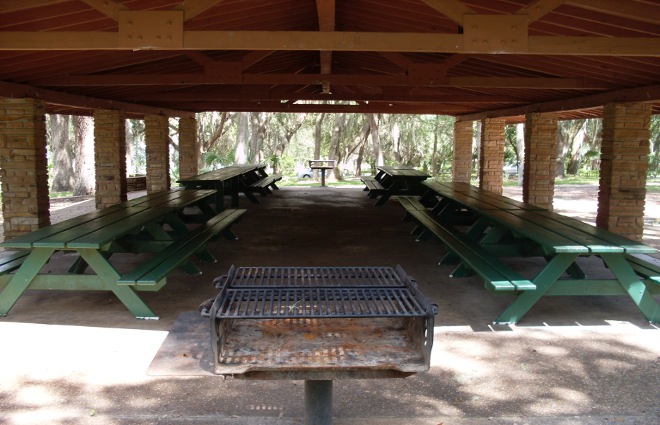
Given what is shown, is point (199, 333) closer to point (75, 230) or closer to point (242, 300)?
point (242, 300)

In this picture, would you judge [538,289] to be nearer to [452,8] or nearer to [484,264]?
[484,264]

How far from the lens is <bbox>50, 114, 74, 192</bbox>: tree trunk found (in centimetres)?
1844

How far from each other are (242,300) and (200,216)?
571cm

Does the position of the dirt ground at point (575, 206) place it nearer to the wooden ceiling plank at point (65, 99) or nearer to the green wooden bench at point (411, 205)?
the wooden ceiling plank at point (65, 99)

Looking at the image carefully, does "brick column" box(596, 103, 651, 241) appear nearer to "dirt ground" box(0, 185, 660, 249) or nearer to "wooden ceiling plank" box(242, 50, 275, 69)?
"dirt ground" box(0, 185, 660, 249)

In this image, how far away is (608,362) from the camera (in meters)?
3.82

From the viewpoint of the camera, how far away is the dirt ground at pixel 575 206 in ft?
32.1

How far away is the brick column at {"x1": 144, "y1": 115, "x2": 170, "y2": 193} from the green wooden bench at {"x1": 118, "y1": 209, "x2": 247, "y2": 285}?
5.80 metres

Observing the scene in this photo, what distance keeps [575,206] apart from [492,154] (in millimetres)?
2388

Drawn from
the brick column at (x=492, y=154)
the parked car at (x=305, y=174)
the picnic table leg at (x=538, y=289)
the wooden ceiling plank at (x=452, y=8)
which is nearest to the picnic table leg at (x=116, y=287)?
the picnic table leg at (x=538, y=289)

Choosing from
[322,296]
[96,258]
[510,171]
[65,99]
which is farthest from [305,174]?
[322,296]

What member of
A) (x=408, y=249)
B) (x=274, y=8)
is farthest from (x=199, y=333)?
(x=408, y=249)

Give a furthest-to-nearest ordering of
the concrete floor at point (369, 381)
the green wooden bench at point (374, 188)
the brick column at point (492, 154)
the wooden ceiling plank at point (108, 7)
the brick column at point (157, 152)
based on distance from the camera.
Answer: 1. the brick column at point (492, 154)
2. the brick column at point (157, 152)
3. the green wooden bench at point (374, 188)
4. the wooden ceiling plank at point (108, 7)
5. the concrete floor at point (369, 381)

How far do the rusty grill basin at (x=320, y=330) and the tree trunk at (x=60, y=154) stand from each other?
706 inches
